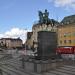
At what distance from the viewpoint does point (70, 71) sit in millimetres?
41375

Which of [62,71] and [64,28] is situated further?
[64,28]

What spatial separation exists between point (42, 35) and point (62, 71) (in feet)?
29.3

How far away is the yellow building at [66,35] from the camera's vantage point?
94.4 meters

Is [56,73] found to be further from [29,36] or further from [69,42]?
[29,36]

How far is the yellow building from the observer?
9437cm

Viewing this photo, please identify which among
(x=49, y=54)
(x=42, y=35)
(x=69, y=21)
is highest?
(x=69, y=21)

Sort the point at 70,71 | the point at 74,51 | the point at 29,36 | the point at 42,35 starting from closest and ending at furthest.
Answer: the point at 70,71, the point at 42,35, the point at 74,51, the point at 29,36

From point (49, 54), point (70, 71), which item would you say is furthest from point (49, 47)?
point (70, 71)

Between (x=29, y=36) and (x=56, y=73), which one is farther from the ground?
(x=29, y=36)

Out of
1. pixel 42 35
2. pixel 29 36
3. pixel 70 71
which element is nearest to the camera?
pixel 70 71

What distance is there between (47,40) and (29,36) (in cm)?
8875

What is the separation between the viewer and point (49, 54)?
158ft

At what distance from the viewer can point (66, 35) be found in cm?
9794

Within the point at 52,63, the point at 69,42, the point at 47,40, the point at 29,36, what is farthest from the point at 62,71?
the point at 29,36
